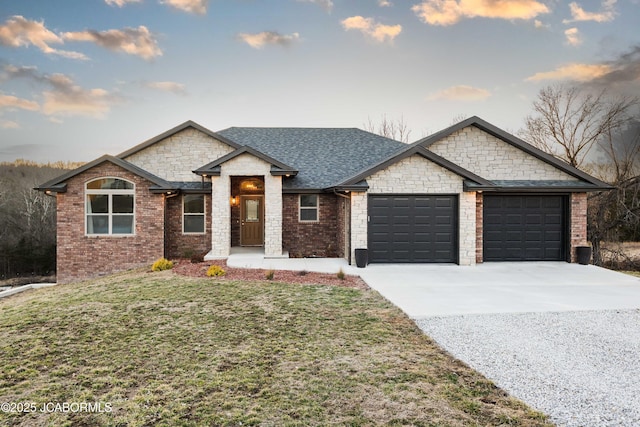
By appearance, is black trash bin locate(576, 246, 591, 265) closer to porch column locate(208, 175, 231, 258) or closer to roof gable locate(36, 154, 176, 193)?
porch column locate(208, 175, 231, 258)

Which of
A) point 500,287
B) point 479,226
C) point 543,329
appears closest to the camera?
point 543,329

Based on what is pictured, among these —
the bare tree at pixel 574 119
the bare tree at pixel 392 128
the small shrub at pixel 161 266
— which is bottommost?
the small shrub at pixel 161 266

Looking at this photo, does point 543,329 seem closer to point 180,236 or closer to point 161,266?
point 161,266

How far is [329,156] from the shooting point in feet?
58.4

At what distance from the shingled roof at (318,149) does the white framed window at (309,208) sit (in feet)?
2.14

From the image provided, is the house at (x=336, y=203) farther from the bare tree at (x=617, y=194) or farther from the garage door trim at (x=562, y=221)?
the bare tree at (x=617, y=194)

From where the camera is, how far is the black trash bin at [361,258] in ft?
40.8

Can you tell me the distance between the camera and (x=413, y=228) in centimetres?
1311

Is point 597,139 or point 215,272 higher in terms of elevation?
point 597,139

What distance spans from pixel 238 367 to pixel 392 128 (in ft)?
116

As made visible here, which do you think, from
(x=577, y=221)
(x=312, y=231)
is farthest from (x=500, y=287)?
(x=312, y=231)

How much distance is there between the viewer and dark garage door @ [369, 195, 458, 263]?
42.7 feet

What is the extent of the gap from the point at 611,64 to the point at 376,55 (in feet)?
45.9

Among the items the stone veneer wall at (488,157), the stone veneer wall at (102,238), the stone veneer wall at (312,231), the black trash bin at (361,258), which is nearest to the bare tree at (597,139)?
the stone veneer wall at (488,157)
